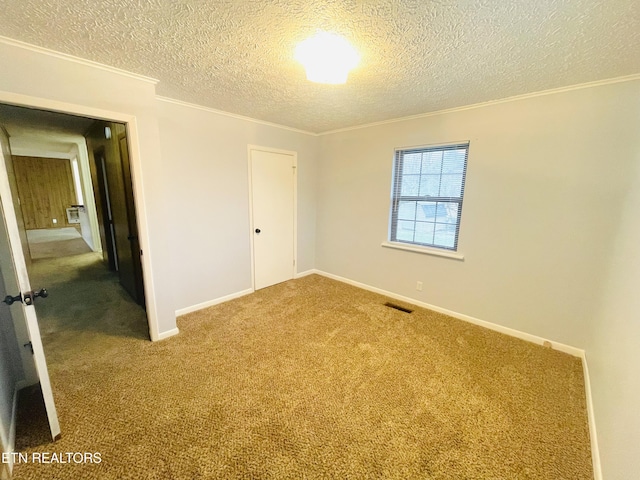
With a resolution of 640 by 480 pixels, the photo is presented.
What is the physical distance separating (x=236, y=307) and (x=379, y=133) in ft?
9.80

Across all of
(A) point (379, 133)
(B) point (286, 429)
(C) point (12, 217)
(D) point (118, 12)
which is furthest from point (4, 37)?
(A) point (379, 133)

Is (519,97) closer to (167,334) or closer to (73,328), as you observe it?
(167,334)

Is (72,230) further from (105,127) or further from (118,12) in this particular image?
(118,12)

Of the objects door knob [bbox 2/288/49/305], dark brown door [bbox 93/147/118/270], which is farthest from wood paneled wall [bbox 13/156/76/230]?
door knob [bbox 2/288/49/305]

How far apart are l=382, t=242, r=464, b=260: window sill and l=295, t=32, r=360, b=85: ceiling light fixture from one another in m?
2.23

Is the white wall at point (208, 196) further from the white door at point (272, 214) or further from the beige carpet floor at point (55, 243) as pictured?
the beige carpet floor at point (55, 243)

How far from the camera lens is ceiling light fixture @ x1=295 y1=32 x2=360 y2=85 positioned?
160cm

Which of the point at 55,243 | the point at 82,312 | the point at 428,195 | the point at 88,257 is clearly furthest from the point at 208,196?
the point at 55,243

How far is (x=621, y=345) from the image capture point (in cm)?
145

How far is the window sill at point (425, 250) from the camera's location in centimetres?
299

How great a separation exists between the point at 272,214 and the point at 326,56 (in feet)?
8.01

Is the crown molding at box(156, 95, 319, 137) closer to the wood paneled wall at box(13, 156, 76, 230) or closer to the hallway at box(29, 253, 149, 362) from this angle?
the hallway at box(29, 253, 149, 362)

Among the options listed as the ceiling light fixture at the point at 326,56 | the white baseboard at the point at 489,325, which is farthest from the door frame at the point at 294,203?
the ceiling light fixture at the point at 326,56

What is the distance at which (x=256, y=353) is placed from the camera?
2357mm
